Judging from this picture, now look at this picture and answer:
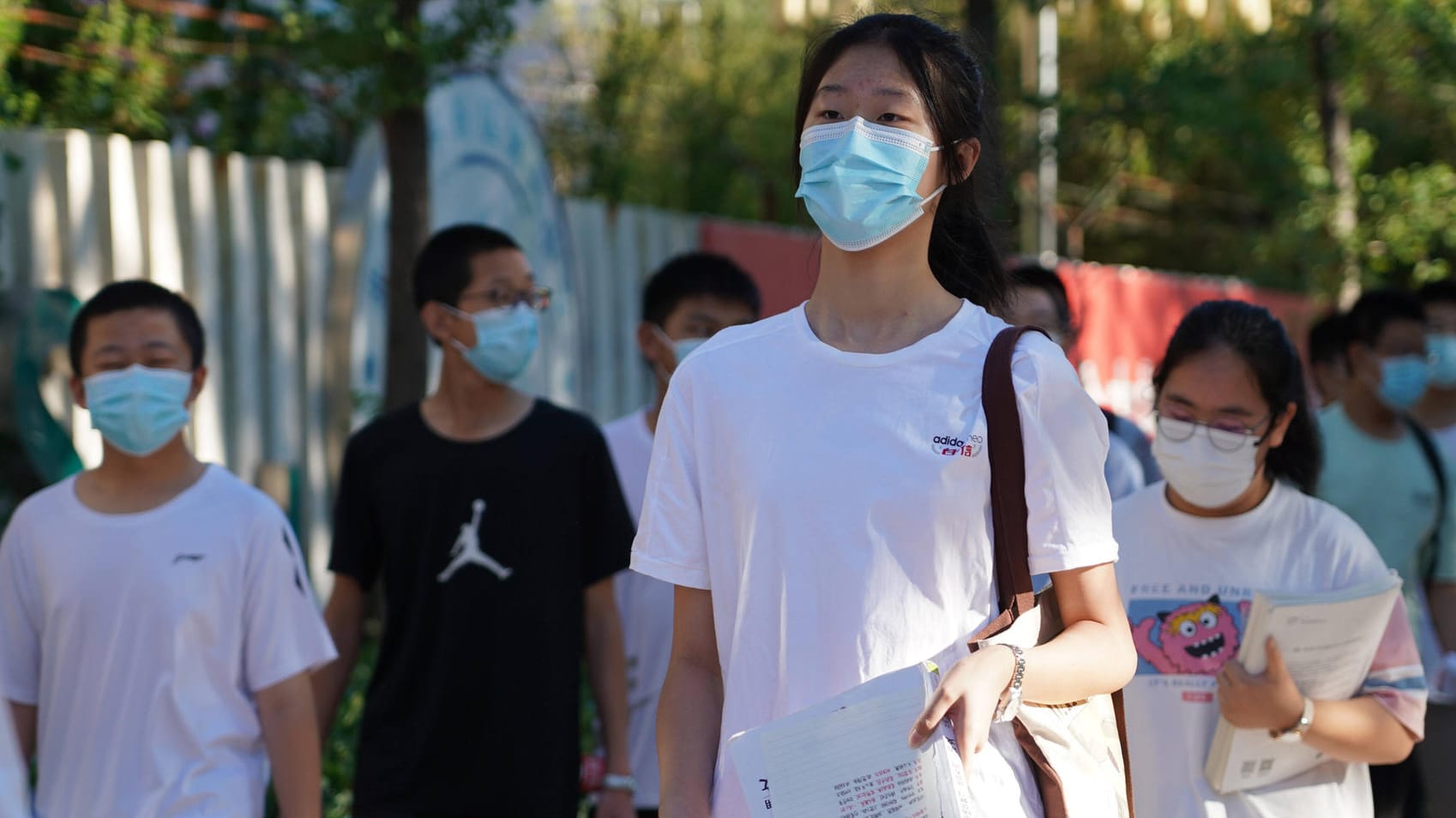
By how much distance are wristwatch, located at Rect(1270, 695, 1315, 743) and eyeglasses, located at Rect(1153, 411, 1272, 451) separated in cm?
55

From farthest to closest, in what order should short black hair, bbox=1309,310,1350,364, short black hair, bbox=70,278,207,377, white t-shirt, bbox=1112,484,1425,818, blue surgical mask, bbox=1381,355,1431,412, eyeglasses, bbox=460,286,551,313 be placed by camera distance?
short black hair, bbox=1309,310,1350,364
blue surgical mask, bbox=1381,355,1431,412
eyeglasses, bbox=460,286,551,313
short black hair, bbox=70,278,207,377
white t-shirt, bbox=1112,484,1425,818

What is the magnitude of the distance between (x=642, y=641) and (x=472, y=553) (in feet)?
2.58

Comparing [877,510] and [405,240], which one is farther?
[405,240]

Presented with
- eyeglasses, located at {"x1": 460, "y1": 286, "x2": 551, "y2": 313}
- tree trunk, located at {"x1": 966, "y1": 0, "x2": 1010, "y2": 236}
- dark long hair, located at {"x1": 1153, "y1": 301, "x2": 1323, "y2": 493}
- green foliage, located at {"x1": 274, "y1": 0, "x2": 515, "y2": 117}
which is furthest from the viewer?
green foliage, located at {"x1": 274, "y1": 0, "x2": 515, "y2": 117}

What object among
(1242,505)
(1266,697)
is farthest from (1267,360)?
(1266,697)

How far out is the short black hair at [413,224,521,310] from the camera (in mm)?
4715

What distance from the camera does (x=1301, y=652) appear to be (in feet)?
11.6

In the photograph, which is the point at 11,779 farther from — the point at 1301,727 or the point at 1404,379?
the point at 1404,379

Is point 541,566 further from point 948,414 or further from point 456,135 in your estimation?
point 456,135

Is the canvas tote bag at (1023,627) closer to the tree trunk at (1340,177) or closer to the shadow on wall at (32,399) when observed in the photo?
the shadow on wall at (32,399)

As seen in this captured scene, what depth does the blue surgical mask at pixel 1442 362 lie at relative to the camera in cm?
645

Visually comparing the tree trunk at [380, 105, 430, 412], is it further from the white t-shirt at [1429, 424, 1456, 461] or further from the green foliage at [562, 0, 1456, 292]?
the white t-shirt at [1429, 424, 1456, 461]

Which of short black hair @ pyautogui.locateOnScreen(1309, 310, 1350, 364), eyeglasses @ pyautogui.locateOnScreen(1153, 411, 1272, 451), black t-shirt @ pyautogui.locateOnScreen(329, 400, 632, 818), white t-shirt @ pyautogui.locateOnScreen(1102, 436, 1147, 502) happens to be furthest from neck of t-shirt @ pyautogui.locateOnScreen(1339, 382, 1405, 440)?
black t-shirt @ pyautogui.locateOnScreen(329, 400, 632, 818)

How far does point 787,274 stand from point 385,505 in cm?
686
